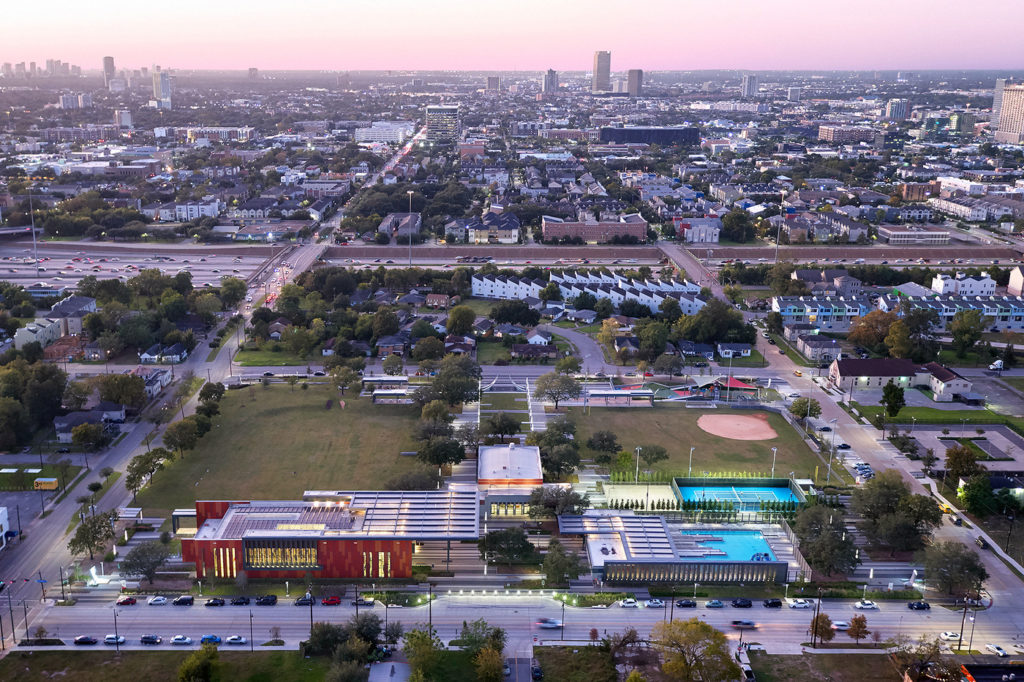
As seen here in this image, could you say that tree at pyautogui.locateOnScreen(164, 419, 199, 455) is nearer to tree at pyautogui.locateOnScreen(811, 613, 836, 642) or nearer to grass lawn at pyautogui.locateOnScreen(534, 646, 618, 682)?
grass lawn at pyautogui.locateOnScreen(534, 646, 618, 682)

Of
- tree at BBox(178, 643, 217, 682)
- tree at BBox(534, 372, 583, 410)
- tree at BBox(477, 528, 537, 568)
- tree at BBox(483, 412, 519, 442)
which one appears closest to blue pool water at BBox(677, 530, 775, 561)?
tree at BBox(477, 528, 537, 568)

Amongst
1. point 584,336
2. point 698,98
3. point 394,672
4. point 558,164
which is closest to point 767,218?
point 584,336

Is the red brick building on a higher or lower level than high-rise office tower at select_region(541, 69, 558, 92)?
lower

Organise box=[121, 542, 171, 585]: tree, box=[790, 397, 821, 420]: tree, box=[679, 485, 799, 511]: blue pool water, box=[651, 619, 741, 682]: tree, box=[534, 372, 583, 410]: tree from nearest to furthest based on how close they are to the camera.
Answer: box=[651, 619, 741, 682]: tree → box=[121, 542, 171, 585]: tree → box=[679, 485, 799, 511]: blue pool water → box=[790, 397, 821, 420]: tree → box=[534, 372, 583, 410]: tree

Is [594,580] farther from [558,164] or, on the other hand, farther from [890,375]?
[558,164]

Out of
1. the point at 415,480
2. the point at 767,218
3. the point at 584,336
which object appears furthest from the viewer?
the point at 767,218

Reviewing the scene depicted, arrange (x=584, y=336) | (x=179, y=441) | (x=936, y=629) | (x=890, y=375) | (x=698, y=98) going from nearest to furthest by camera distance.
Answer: (x=936, y=629) < (x=179, y=441) < (x=890, y=375) < (x=584, y=336) < (x=698, y=98)

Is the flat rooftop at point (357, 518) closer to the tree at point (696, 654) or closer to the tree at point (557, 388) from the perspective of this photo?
the tree at point (696, 654)
